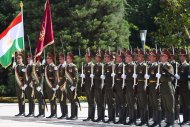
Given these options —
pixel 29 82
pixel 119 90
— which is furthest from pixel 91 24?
pixel 119 90

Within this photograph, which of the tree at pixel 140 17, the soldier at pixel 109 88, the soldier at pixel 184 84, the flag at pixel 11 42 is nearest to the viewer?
the soldier at pixel 184 84

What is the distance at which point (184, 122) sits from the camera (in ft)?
50.9

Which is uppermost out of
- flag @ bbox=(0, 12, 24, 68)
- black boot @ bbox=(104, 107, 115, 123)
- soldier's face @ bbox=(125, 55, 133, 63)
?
flag @ bbox=(0, 12, 24, 68)

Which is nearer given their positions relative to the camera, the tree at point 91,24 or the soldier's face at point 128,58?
the soldier's face at point 128,58

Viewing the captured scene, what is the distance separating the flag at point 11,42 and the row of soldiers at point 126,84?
4.08 feet

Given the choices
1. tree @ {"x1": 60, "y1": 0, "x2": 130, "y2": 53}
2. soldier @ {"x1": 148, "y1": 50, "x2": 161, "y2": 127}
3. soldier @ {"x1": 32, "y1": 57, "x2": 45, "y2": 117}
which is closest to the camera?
soldier @ {"x1": 148, "y1": 50, "x2": 161, "y2": 127}

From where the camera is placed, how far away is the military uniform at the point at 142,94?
49.8 ft

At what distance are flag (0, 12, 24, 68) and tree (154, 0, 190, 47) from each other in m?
11.4

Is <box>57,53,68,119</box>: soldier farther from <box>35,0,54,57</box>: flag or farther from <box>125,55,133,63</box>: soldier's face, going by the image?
<box>125,55,133,63</box>: soldier's face

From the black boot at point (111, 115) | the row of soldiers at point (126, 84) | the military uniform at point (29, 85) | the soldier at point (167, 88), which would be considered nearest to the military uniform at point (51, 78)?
the row of soldiers at point (126, 84)

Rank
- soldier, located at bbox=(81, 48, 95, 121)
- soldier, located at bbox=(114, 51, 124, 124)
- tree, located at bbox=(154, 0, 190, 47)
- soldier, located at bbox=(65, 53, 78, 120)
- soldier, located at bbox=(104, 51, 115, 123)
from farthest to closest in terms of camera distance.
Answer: tree, located at bbox=(154, 0, 190, 47)
soldier, located at bbox=(65, 53, 78, 120)
soldier, located at bbox=(81, 48, 95, 121)
soldier, located at bbox=(104, 51, 115, 123)
soldier, located at bbox=(114, 51, 124, 124)

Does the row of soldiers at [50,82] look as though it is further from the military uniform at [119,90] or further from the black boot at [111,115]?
the military uniform at [119,90]

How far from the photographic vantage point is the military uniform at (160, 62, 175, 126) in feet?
47.8

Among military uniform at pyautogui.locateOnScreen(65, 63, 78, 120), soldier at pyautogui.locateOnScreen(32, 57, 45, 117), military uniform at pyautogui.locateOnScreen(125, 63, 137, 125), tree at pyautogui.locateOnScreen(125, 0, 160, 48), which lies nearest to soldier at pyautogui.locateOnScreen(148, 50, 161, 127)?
military uniform at pyautogui.locateOnScreen(125, 63, 137, 125)
